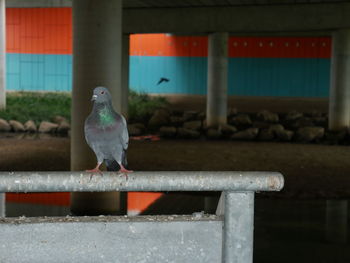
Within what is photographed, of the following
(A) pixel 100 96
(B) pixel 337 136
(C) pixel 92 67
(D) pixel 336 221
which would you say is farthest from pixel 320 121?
(A) pixel 100 96

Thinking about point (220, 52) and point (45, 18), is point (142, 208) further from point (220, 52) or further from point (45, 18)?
point (45, 18)

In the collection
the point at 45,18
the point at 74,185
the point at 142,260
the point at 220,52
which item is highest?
the point at 45,18

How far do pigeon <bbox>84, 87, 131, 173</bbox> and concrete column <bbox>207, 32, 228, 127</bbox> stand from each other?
2103cm

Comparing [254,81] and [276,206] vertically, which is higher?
[254,81]

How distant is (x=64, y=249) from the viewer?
10.7 ft

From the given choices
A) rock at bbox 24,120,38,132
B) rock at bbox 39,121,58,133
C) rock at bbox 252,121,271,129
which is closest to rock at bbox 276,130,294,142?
rock at bbox 252,121,271,129

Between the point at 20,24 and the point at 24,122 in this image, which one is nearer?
the point at 24,122

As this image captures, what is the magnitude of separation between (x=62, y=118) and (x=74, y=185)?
24.1 metres

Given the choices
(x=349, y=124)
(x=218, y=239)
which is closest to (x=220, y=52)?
(x=349, y=124)

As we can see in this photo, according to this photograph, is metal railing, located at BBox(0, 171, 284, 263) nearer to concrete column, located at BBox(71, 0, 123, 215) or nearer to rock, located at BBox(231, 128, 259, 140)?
concrete column, located at BBox(71, 0, 123, 215)

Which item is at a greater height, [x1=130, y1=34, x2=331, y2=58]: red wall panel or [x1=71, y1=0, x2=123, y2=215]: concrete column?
[x1=130, y1=34, x2=331, y2=58]: red wall panel

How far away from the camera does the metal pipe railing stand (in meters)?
3.24

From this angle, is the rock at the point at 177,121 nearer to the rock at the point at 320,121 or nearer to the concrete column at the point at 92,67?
the rock at the point at 320,121

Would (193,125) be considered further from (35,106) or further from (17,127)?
(35,106)
